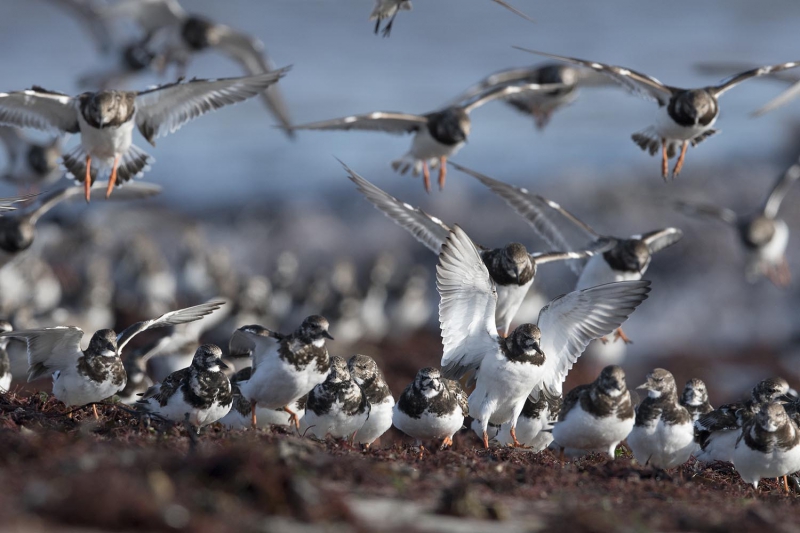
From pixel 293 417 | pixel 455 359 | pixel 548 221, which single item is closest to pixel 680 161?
pixel 548 221

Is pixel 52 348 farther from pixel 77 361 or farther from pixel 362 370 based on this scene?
pixel 362 370

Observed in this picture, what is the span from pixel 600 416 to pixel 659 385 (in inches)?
33.6

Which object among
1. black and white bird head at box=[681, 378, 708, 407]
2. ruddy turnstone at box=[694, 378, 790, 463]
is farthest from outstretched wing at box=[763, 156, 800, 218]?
ruddy turnstone at box=[694, 378, 790, 463]

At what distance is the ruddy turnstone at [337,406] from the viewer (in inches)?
308

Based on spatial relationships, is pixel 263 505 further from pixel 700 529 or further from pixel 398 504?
pixel 700 529

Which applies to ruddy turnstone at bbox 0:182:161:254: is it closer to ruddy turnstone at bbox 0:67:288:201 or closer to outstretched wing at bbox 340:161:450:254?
ruddy turnstone at bbox 0:67:288:201

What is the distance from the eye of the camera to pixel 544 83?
1495 centimetres

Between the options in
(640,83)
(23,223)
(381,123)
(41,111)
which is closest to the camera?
(41,111)

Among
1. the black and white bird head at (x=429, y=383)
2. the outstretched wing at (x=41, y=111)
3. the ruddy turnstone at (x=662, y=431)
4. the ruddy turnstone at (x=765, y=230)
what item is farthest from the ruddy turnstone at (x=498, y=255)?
the ruddy turnstone at (x=765, y=230)

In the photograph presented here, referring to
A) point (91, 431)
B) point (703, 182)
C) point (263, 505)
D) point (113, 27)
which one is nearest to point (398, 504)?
point (263, 505)

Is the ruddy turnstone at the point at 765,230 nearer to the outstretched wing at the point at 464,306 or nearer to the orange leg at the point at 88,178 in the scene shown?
the outstretched wing at the point at 464,306

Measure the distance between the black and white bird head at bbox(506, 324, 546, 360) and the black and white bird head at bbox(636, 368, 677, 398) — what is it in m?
1.04

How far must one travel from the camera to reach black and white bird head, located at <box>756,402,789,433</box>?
24.6 feet

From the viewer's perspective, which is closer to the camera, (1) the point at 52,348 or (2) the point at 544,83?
(1) the point at 52,348
